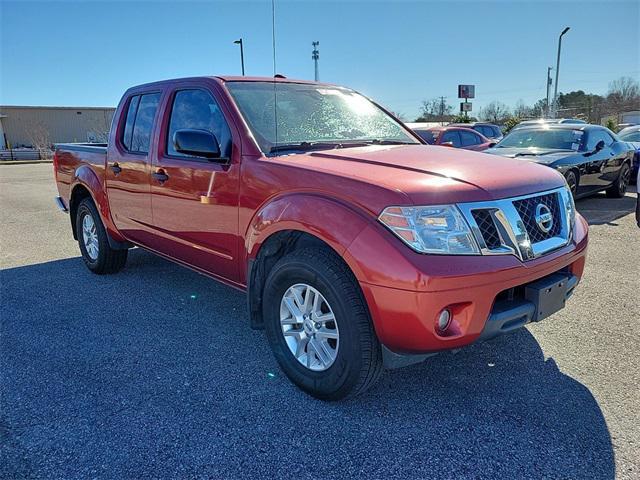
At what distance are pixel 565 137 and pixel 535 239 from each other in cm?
744

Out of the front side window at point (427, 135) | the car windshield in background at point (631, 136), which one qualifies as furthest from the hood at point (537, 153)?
the car windshield in background at point (631, 136)

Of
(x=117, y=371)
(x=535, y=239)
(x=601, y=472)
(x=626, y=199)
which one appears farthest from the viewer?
(x=626, y=199)

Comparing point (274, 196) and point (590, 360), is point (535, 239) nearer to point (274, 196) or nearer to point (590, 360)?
point (590, 360)

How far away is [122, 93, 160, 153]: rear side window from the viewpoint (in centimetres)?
440

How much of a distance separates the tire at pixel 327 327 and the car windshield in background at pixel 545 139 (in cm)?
766

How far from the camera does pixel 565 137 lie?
30.1ft

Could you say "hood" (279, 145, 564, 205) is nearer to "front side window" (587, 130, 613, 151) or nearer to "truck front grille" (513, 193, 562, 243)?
"truck front grille" (513, 193, 562, 243)

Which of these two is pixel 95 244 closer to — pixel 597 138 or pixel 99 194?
pixel 99 194

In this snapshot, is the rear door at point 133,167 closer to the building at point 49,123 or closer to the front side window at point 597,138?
the front side window at point 597,138

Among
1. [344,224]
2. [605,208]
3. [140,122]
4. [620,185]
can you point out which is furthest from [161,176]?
[620,185]

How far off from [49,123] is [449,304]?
5759 cm

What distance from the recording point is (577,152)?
8.72 meters

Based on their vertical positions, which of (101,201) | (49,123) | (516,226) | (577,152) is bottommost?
(101,201)

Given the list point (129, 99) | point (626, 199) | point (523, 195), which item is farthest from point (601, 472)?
point (626, 199)
